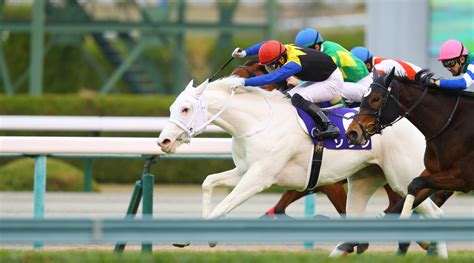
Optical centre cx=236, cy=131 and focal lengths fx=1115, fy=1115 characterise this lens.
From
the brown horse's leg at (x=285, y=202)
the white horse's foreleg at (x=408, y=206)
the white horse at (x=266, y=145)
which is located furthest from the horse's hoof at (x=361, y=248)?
the brown horse's leg at (x=285, y=202)

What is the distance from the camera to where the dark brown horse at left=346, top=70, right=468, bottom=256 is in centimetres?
751

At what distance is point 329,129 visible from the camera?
305 inches

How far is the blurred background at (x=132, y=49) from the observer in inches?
602

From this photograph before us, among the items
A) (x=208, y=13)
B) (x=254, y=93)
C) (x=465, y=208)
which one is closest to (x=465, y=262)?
(x=254, y=93)

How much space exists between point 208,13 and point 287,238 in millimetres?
32691

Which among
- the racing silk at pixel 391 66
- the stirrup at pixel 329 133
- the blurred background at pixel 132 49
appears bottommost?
the stirrup at pixel 329 133

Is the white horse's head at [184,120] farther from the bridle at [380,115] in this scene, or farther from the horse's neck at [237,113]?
the bridle at [380,115]

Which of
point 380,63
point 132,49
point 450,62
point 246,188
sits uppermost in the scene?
point 132,49

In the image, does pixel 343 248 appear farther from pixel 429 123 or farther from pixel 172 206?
pixel 172 206

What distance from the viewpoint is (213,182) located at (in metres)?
7.68

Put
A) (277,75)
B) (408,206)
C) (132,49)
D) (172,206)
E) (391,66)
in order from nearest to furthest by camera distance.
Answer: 1. (408,206)
2. (277,75)
3. (391,66)
4. (172,206)
5. (132,49)

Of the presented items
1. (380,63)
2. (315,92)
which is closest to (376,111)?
(315,92)

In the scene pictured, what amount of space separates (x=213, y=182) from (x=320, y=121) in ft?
2.83

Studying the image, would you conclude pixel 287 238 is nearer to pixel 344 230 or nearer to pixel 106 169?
pixel 344 230
